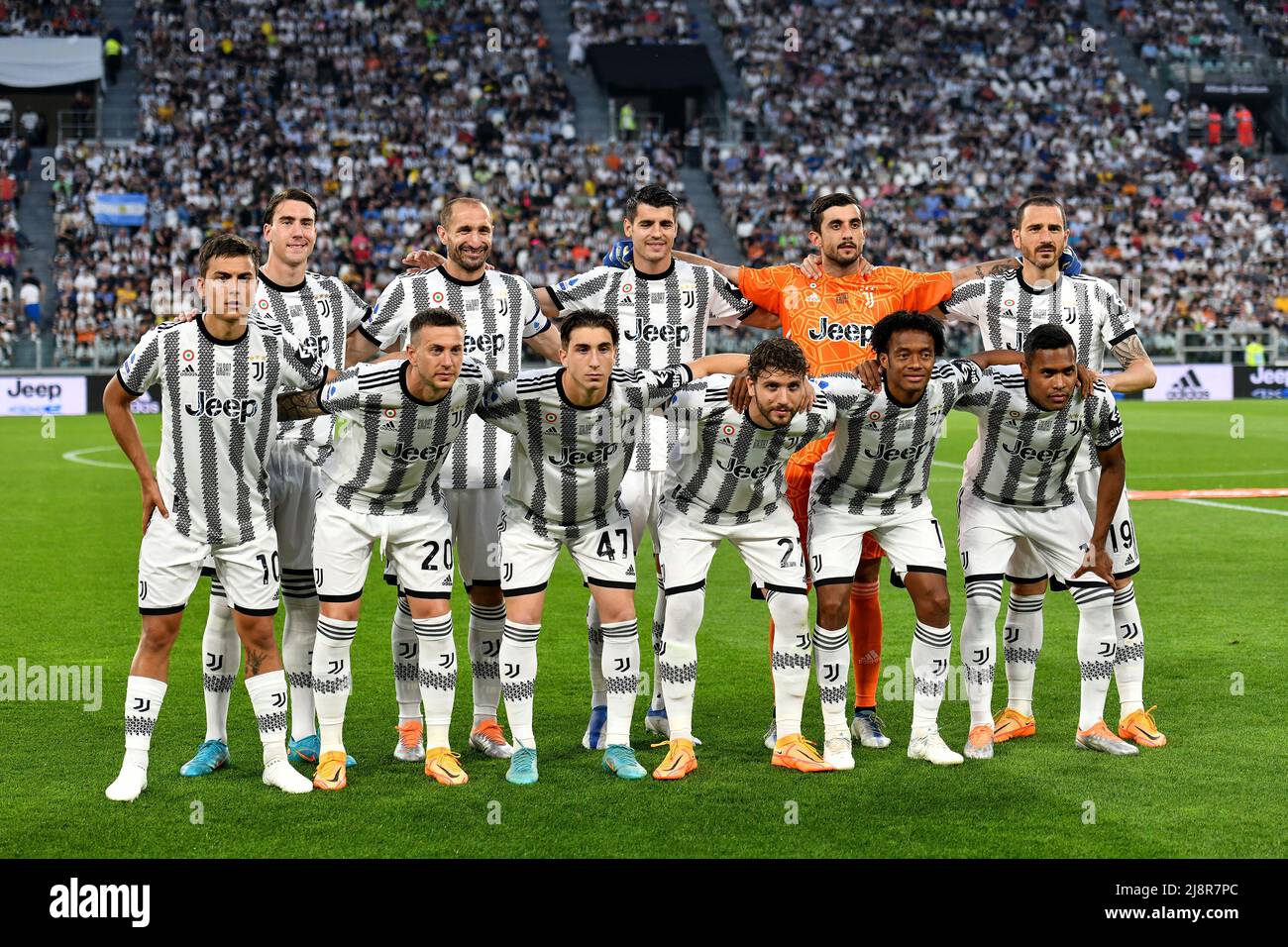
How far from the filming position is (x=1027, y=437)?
645cm

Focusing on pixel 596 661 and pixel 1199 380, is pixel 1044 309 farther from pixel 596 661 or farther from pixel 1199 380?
pixel 1199 380

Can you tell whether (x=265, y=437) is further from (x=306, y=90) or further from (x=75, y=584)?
(x=306, y=90)

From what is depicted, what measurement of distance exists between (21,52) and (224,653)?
3376 centimetres

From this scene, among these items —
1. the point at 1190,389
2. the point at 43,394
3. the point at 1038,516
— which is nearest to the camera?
the point at 1038,516

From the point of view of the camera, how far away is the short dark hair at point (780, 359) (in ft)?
19.5

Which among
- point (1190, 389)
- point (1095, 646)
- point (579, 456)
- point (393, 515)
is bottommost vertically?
point (1095, 646)

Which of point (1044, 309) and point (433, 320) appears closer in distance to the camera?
point (433, 320)

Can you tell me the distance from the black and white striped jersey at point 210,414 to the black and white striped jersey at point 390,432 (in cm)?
30

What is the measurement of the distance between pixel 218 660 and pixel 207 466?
3.05ft

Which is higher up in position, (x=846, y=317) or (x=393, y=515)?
(x=846, y=317)

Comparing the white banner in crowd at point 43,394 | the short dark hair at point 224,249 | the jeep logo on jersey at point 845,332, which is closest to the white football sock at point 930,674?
the jeep logo on jersey at point 845,332

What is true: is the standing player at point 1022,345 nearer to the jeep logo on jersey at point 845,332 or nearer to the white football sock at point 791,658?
the jeep logo on jersey at point 845,332

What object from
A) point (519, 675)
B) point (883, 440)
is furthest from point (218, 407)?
point (883, 440)

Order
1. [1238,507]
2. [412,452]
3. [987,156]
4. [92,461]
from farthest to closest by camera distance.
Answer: [987,156] < [92,461] < [1238,507] < [412,452]
